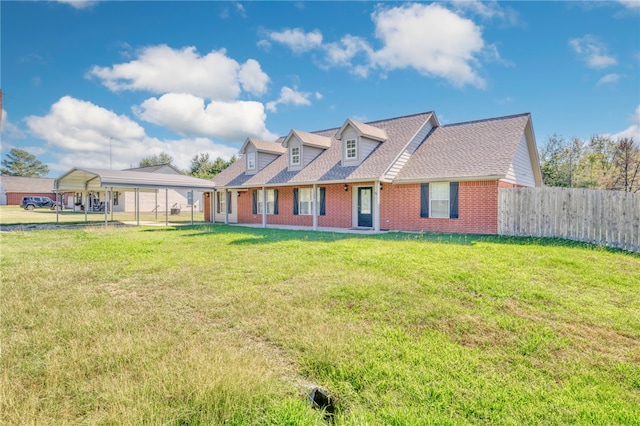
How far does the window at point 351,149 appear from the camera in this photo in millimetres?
17148

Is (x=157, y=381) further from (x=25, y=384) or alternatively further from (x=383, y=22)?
(x=383, y=22)

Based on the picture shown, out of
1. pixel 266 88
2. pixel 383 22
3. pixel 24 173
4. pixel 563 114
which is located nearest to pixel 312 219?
pixel 266 88

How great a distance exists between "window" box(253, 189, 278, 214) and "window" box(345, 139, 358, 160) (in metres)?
5.35

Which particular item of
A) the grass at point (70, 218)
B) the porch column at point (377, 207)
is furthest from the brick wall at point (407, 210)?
the grass at point (70, 218)

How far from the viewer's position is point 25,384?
3.21 metres

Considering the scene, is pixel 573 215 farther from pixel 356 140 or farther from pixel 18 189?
pixel 18 189

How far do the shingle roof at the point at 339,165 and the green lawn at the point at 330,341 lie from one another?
834 centimetres

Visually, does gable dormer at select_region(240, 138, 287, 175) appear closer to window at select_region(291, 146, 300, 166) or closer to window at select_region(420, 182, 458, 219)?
window at select_region(291, 146, 300, 166)

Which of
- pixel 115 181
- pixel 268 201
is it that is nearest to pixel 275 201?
pixel 268 201

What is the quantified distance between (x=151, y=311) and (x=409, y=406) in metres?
4.17

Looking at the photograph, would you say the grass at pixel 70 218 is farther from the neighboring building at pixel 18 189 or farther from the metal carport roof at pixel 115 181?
the neighboring building at pixel 18 189

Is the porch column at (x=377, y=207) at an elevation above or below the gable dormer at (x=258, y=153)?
below

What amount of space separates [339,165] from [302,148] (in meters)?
2.89

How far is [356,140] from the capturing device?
17.0 m
